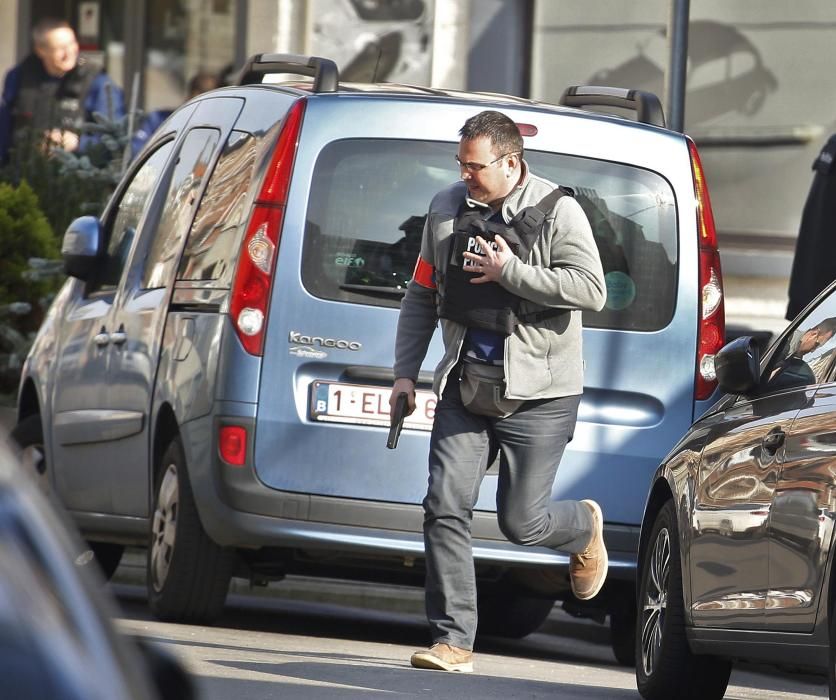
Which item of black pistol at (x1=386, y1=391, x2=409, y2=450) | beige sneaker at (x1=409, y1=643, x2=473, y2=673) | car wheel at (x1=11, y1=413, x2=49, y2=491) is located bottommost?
car wheel at (x1=11, y1=413, x2=49, y2=491)

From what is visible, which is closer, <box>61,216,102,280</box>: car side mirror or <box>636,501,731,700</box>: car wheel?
<box>636,501,731,700</box>: car wheel

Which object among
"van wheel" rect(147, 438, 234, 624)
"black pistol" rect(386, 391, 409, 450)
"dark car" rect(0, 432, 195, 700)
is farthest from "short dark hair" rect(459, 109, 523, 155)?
"dark car" rect(0, 432, 195, 700)

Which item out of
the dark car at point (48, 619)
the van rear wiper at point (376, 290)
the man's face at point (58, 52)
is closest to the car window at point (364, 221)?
the van rear wiper at point (376, 290)

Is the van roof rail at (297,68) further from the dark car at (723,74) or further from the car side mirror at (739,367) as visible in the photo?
the dark car at (723,74)

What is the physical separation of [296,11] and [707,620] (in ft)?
37.0

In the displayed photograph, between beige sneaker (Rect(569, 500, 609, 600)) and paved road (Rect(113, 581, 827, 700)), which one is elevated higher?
beige sneaker (Rect(569, 500, 609, 600))

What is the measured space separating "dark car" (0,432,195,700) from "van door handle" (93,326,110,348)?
5.95 m

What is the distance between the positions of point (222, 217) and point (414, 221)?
2.36 feet

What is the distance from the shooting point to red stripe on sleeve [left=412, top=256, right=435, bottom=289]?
6.82 m

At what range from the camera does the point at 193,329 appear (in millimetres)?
7488

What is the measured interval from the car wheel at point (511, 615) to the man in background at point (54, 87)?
216 inches

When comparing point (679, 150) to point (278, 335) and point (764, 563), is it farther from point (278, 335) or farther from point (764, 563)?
point (764, 563)

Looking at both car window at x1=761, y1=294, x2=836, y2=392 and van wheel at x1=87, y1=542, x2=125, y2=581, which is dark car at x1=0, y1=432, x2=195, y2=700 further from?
van wheel at x1=87, y1=542, x2=125, y2=581

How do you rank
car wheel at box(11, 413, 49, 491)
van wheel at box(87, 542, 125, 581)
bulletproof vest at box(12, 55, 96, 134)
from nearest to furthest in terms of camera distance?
car wheel at box(11, 413, 49, 491) < van wheel at box(87, 542, 125, 581) < bulletproof vest at box(12, 55, 96, 134)
